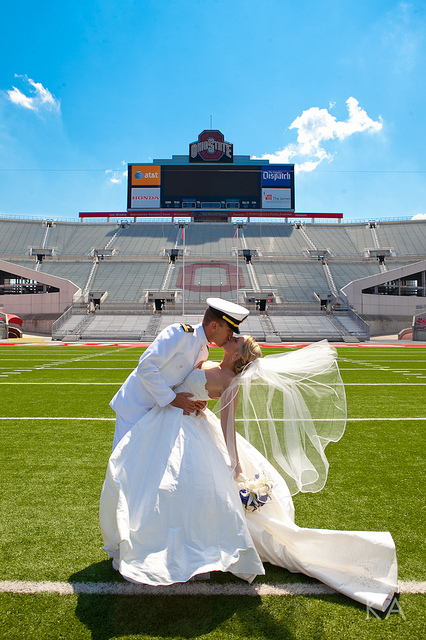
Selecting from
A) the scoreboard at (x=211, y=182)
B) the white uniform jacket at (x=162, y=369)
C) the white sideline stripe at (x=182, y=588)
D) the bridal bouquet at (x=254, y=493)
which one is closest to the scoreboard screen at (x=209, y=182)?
the scoreboard at (x=211, y=182)

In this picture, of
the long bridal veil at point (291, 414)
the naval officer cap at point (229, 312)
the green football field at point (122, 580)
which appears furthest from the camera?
the long bridal veil at point (291, 414)

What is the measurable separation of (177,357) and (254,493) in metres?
0.92

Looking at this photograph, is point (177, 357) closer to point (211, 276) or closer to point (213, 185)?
point (211, 276)

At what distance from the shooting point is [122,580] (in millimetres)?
2443

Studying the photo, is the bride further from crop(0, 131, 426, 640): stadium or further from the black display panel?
the black display panel

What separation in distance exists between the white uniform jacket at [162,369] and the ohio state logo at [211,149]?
42014mm

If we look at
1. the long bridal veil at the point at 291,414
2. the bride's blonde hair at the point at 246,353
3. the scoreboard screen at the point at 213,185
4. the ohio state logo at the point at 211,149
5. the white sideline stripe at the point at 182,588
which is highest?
the ohio state logo at the point at 211,149

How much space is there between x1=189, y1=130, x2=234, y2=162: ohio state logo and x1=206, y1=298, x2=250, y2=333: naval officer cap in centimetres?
4202

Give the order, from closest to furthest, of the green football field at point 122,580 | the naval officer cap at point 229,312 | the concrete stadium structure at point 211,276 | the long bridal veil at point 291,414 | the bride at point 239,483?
the green football field at point 122,580 < the bride at point 239,483 < the naval officer cap at point 229,312 < the long bridal veil at point 291,414 < the concrete stadium structure at point 211,276

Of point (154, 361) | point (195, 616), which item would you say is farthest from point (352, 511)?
point (154, 361)

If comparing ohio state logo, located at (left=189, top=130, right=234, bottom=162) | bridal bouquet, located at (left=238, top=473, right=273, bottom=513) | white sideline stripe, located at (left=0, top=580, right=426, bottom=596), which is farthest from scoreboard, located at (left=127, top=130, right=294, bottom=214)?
white sideline stripe, located at (left=0, top=580, right=426, bottom=596)

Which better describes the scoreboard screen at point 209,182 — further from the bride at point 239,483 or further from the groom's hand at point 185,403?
the groom's hand at point 185,403

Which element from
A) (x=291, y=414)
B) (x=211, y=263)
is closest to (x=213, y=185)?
(x=211, y=263)

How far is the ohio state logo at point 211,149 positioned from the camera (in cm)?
4169
